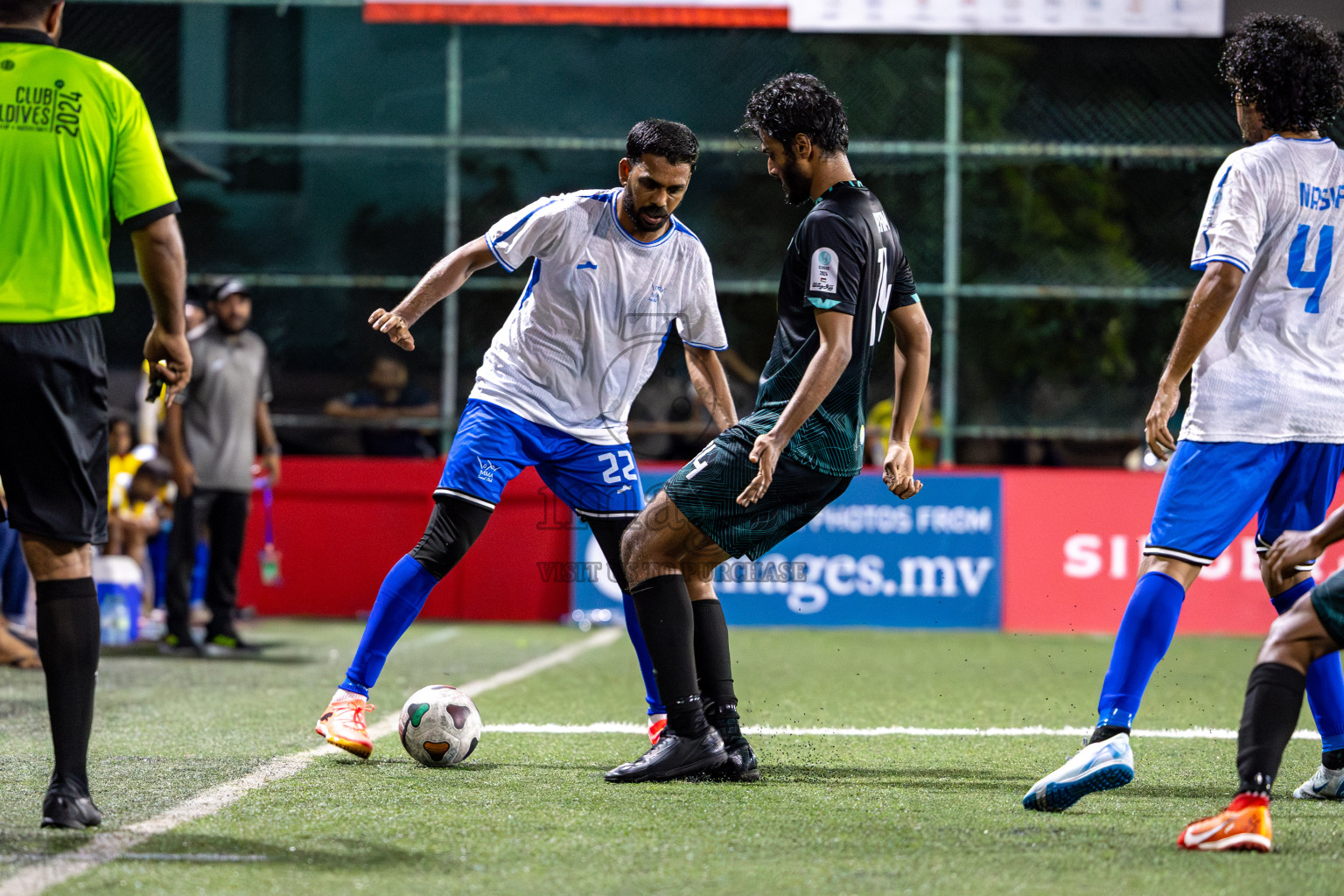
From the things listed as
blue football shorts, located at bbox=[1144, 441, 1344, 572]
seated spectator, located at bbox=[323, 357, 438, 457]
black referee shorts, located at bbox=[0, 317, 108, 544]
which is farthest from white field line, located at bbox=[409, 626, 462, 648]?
blue football shorts, located at bbox=[1144, 441, 1344, 572]

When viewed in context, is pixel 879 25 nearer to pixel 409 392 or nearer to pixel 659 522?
pixel 409 392

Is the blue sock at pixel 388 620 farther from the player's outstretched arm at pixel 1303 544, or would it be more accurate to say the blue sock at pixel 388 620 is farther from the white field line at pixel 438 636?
the white field line at pixel 438 636

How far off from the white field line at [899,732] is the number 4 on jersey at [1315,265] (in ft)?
6.82

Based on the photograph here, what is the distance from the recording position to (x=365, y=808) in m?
4.05

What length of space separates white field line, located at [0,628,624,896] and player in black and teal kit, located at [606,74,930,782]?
3.50ft

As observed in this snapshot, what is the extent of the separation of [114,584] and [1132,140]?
8890 millimetres

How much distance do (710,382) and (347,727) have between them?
1.71 m

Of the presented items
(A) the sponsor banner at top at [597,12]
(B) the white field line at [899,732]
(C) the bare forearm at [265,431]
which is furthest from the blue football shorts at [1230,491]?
(A) the sponsor banner at top at [597,12]

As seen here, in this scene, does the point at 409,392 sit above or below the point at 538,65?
below

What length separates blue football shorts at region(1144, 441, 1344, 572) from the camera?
4.12 m

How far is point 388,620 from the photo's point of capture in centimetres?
504

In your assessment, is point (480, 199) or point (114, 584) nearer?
point (114, 584)

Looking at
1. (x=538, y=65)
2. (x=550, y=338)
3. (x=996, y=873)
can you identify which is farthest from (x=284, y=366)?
(x=996, y=873)

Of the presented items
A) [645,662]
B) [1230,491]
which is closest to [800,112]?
[1230,491]
